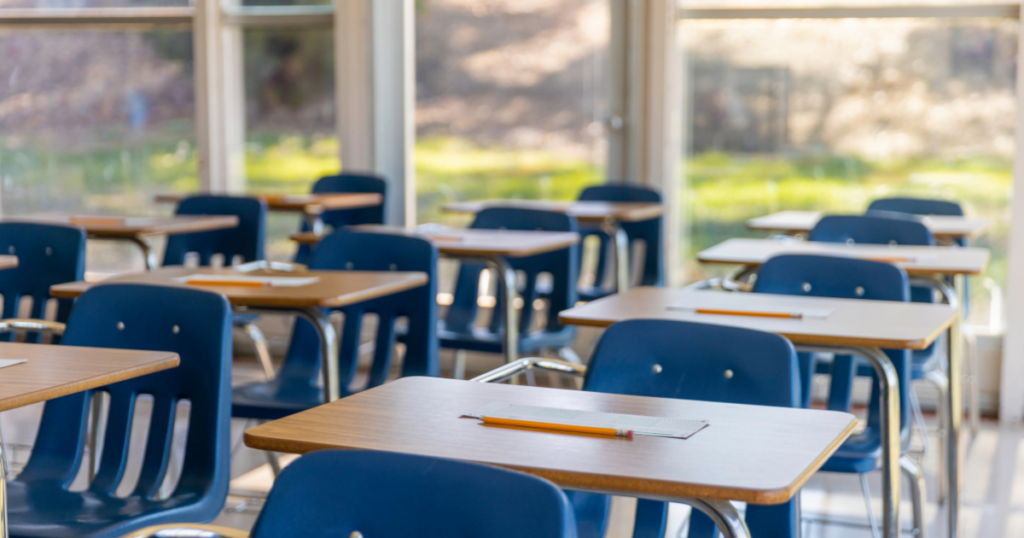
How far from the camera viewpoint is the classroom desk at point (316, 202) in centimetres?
514

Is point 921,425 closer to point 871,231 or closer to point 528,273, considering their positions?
point 871,231

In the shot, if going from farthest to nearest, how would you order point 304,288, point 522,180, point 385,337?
1. point 522,180
2. point 385,337
3. point 304,288

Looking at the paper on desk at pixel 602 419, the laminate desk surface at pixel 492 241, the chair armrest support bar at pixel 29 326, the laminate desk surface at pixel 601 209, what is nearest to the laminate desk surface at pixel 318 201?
the laminate desk surface at pixel 601 209

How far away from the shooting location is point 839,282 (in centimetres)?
299

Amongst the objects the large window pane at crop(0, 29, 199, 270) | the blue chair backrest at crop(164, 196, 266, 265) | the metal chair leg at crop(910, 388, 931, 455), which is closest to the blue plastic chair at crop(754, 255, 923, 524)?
the metal chair leg at crop(910, 388, 931, 455)

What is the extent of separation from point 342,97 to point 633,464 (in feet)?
16.1

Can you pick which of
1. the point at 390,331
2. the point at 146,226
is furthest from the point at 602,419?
the point at 146,226

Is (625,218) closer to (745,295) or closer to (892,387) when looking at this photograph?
(745,295)

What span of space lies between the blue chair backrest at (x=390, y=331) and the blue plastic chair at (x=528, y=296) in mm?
670

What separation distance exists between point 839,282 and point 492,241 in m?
1.33

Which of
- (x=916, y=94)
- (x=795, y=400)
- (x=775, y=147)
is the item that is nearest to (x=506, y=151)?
(x=775, y=147)

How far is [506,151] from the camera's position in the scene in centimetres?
589

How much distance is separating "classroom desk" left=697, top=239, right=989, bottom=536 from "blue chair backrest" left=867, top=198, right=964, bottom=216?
0.92m

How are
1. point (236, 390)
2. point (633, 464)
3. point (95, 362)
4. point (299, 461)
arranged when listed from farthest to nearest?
1. point (236, 390)
2. point (95, 362)
3. point (633, 464)
4. point (299, 461)
